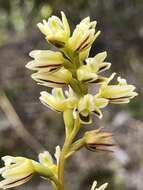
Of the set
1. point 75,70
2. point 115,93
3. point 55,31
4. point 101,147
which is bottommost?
point 101,147

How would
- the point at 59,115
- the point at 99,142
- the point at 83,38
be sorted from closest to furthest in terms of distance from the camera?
the point at 83,38 → the point at 99,142 → the point at 59,115

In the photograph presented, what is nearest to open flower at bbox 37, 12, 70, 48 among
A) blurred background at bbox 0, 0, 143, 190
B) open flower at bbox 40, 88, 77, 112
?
open flower at bbox 40, 88, 77, 112

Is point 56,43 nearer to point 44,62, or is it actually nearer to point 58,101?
point 44,62

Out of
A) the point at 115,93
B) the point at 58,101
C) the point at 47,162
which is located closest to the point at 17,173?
the point at 47,162

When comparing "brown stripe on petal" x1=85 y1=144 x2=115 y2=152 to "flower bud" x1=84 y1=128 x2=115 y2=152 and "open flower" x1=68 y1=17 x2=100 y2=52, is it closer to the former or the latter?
"flower bud" x1=84 y1=128 x2=115 y2=152

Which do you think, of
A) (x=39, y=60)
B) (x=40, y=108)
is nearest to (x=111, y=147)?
(x=39, y=60)
